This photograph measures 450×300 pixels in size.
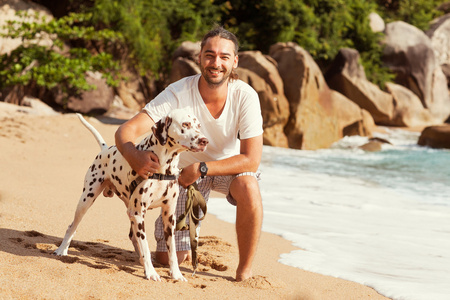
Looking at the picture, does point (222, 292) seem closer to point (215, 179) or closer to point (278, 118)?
point (215, 179)

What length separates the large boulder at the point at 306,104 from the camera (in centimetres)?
1517

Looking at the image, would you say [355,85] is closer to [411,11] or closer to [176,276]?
[411,11]

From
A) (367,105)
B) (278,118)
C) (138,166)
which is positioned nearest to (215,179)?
(138,166)

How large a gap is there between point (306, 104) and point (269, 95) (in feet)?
4.15

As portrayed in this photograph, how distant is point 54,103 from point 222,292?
12.6 metres

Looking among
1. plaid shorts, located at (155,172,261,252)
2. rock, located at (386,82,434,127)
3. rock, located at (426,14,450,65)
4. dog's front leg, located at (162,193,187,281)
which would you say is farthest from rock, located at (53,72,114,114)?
rock, located at (426,14,450,65)

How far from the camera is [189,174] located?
3932 mm

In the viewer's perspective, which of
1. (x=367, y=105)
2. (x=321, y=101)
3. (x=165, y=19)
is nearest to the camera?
(x=321, y=101)

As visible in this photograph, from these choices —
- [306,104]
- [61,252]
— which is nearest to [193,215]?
[61,252]

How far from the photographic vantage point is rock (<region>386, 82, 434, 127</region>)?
22.5m

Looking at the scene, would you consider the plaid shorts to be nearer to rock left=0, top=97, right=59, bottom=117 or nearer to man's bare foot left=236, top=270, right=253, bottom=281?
man's bare foot left=236, top=270, right=253, bottom=281

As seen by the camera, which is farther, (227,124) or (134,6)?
(134,6)

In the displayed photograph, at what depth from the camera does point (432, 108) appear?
2452cm

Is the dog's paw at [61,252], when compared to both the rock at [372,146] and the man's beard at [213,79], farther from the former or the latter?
the rock at [372,146]
